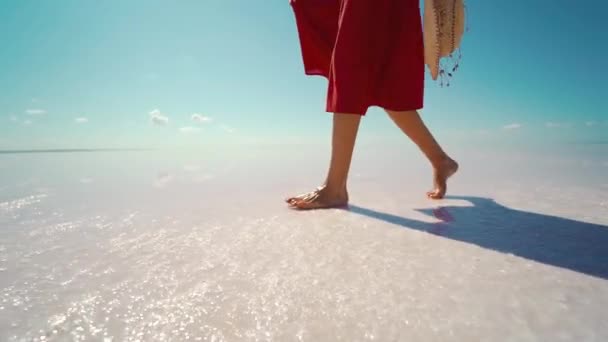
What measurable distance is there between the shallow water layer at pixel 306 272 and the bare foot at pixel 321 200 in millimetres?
107

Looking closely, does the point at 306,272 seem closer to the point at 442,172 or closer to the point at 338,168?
the point at 338,168

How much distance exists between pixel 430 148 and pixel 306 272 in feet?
3.80

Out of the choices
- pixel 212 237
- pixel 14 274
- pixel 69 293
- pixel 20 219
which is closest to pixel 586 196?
pixel 212 237

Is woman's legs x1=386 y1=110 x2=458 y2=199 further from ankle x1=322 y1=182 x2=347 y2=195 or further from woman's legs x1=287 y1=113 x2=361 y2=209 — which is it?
ankle x1=322 y1=182 x2=347 y2=195

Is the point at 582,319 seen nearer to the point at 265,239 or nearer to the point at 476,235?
the point at 476,235

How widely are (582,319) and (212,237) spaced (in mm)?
809

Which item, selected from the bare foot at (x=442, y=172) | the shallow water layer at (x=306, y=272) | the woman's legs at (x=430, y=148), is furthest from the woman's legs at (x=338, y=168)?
the bare foot at (x=442, y=172)

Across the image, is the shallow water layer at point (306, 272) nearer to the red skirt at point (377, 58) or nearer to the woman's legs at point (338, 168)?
the woman's legs at point (338, 168)

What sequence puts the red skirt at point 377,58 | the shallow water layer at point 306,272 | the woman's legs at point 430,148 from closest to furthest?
the shallow water layer at point 306,272 < the red skirt at point 377,58 < the woman's legs at point 430,148

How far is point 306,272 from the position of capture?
67 cm

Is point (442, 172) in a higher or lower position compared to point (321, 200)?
higher

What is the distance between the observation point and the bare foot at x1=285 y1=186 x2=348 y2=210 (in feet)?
4.55

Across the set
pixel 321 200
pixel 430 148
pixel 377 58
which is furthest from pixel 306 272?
pixel 430 148

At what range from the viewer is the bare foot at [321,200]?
139 cm
